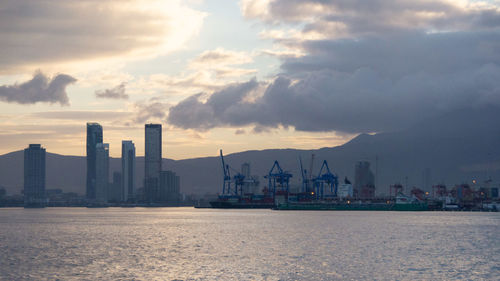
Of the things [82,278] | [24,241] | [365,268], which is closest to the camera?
[82,278]

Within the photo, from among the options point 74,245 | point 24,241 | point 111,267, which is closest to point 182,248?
point 74,245

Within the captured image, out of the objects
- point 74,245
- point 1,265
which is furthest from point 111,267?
point 74,245

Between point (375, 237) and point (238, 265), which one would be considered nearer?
point (238, 265)

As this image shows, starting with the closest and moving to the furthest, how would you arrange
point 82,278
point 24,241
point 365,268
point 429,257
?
point 82,278 < point 365,268 < point 429,257 < point 24,241

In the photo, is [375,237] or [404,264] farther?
→ [375,237]

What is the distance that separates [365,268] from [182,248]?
35998 millimetres

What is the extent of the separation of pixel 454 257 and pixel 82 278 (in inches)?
1979

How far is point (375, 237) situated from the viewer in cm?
12281

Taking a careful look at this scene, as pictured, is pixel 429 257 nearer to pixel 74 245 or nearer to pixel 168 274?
pixel 168 274

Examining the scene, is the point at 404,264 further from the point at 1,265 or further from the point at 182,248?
the point at 1,265

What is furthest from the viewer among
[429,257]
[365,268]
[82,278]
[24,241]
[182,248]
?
[24,241]

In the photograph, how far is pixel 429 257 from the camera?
8656 cm

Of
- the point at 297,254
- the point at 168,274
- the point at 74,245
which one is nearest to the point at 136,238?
the point at 74,245

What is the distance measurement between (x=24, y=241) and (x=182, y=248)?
3564 centimetres
